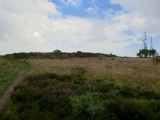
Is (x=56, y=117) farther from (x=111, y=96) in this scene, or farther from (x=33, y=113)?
(x=111, y=96)

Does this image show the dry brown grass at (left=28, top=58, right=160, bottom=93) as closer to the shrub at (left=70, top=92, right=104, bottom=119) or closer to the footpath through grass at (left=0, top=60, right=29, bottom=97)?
the footpath through grass at (left=0, top=60, right=29, bottom=97)

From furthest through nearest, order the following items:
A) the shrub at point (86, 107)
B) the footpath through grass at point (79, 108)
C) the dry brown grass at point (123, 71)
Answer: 1. the dry brown grass at point (123, 71)
2. the footpath through grass at point (79, 108)
3. the shrub at point (86, 107)

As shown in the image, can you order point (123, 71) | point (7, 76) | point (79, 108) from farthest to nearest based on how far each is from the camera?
point (123, 71), point (7, 76), point (79, 108)

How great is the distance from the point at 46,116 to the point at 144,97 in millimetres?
5355

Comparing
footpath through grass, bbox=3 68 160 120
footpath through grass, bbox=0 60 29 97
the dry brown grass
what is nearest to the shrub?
footpath through grass, bbox=3 68 160 120

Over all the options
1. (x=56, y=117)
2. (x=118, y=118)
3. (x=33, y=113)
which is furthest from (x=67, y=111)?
(x=118, y=118)

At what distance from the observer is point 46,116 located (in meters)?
8.26

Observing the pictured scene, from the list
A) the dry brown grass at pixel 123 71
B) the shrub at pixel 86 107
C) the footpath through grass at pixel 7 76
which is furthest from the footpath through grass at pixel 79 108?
the dry brown grass at pixel 123 71

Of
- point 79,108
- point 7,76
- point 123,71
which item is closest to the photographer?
point 79,108

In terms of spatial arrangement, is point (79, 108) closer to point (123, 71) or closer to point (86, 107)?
point (86, 107)

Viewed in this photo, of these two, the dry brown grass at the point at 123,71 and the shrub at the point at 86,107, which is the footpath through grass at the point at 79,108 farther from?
the dry brown grass at the point at 123,71

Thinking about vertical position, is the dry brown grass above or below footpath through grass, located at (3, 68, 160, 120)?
above

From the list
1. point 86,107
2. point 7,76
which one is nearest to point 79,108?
point 86,107

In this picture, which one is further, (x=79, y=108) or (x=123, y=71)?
(x=123, y=71)
